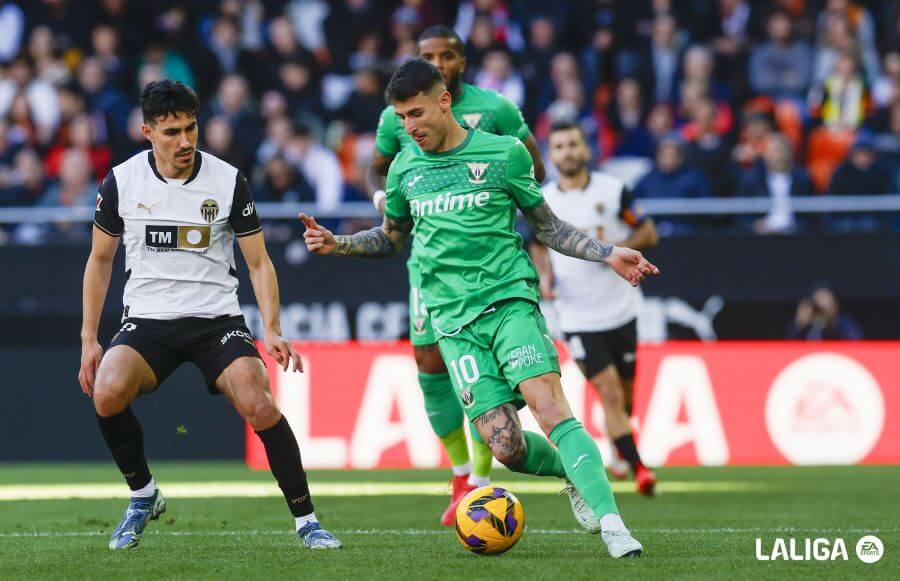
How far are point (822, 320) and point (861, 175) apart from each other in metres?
1.72

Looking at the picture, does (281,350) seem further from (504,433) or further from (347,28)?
(347,28)

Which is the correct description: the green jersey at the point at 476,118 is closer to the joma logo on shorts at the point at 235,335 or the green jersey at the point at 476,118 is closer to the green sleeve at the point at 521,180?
the green sleeve at the point at 521,180

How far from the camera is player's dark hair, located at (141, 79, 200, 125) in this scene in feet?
22.9

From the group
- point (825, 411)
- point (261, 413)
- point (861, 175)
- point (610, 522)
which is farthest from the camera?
point (861, 175)

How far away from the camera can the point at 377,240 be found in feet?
23.9

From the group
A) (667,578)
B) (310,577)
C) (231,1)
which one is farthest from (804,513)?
(231,1)

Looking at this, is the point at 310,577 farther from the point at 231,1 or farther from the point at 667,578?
the point at 231,1

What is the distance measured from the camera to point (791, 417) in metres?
13.4

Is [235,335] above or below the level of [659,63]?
below

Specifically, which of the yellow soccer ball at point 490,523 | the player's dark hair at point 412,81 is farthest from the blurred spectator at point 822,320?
the player's dark hair at point 412,81

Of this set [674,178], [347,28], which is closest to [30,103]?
[347,28]

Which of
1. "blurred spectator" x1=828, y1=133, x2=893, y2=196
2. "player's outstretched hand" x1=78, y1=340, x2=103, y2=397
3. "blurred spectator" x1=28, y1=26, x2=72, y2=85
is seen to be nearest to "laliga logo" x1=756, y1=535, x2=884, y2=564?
"player's outstretched hand" x1=78, y1=340, x2=103, y2=397

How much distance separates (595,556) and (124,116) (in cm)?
1136

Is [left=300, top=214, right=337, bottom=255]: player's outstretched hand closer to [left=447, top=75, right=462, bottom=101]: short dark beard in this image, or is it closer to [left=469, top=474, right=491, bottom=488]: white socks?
[left=447, top=75, right=462, bottom=101]: short dark beard
